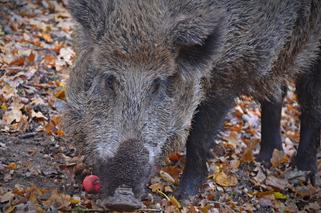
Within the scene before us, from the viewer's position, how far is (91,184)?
423 cm

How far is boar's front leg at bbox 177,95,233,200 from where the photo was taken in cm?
489

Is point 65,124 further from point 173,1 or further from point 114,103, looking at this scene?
point 173,1

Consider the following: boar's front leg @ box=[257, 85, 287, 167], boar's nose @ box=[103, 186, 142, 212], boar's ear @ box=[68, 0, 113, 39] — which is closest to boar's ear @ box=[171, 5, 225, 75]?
boar's ear @ box=[68, 0, 113, 39]

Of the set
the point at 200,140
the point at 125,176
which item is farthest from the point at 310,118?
the point at 125,176

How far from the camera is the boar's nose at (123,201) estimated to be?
3.33 metres

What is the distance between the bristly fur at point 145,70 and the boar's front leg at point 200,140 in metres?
0.13

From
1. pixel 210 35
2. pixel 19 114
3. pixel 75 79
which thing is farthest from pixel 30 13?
pixel 210 35

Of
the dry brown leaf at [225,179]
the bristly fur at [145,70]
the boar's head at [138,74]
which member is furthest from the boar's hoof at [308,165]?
the boar's head at [138,74]

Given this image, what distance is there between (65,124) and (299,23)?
2528 mm

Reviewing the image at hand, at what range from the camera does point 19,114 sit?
5.20m

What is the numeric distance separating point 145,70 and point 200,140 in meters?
1.23

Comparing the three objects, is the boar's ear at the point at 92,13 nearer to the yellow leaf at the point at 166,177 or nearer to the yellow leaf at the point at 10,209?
the yellow leaf at the point at 10,209

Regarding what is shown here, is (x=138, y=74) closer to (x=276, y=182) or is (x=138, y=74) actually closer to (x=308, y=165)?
(x=276, y=182)

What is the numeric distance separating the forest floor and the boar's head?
440 millimetres
